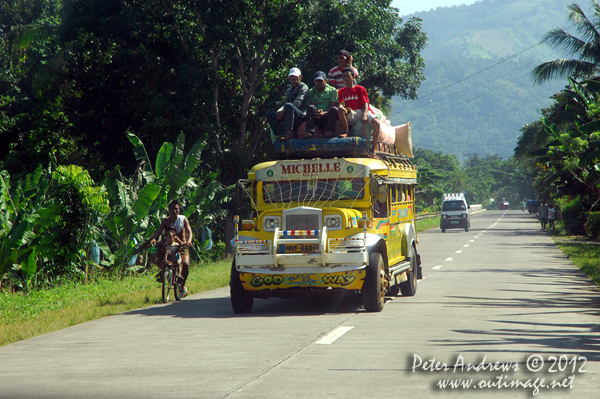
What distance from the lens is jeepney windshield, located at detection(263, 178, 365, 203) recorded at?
1197 cm

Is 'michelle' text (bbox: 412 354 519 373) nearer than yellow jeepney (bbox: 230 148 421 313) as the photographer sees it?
Yes

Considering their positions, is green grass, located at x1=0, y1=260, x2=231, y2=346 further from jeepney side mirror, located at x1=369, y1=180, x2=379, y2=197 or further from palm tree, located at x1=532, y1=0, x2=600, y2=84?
palm tree, located at x1=532, y1=0, x2=600, y2=84

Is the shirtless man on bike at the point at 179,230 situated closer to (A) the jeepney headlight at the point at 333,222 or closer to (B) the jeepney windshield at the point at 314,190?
(B) the jeepney windshield at the point at 314,190

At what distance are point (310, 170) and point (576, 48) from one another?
26.7m

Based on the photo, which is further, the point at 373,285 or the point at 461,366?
the point at 373,285

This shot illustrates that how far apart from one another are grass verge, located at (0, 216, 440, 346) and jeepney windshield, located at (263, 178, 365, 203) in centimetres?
327

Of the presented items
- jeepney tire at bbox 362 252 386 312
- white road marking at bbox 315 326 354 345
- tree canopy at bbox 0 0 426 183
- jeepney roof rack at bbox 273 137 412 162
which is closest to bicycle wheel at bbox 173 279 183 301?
jeepney roof rack at bbox 273 137 412 162

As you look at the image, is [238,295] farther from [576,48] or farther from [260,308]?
[576,48]

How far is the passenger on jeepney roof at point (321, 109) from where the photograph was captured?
12734 mm

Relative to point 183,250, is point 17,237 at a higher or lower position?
higher

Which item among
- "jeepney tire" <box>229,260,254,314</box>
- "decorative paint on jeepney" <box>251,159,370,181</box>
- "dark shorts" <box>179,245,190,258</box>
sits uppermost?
"decorative paint on jeepney" <box>251,159,370,181</box>

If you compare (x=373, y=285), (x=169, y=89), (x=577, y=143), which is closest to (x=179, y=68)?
(x=169, y=89)

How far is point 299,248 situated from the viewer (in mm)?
11102

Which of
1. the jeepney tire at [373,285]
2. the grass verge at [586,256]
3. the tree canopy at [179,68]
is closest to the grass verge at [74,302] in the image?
the jeepney tire at [373,285]
